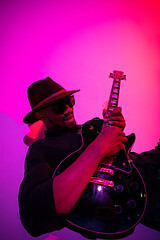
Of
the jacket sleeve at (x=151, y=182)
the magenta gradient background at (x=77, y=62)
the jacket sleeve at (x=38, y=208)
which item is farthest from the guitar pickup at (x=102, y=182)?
the magenta gradient background at (x=77, y=62)

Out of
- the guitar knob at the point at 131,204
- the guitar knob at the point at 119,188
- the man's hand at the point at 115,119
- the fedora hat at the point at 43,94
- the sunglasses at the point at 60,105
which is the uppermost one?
the fedora hat at the point at 43,94

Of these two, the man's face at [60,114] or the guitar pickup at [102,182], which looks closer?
the guitar pickup at [102,182]

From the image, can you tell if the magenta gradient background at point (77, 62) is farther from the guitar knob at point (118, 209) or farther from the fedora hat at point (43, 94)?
the guitar knob at point (118, 209)

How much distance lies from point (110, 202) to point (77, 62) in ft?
5.48

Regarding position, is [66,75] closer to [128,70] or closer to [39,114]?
[39,114]

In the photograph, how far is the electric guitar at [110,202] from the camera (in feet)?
3.08

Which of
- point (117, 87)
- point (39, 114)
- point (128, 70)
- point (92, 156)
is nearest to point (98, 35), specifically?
point (128, 70)

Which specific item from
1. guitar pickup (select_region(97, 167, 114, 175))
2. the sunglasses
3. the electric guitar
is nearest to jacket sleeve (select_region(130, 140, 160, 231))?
the electric guitar

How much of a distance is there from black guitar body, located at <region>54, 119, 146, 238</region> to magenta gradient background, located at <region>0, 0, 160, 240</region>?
98cm

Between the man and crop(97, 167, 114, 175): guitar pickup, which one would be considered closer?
the man

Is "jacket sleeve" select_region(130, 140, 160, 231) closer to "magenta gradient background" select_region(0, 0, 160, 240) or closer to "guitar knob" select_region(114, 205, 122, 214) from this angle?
"guitar knob" select_region(114, 205, 122, 214)

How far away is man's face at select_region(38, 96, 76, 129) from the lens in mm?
1560

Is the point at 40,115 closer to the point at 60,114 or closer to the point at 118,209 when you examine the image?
the point at 60,114

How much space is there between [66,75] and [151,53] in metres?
1.31
